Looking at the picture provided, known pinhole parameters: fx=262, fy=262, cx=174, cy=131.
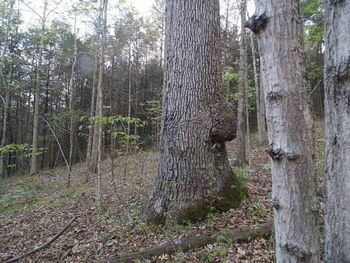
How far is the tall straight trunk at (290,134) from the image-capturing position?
4.40ft

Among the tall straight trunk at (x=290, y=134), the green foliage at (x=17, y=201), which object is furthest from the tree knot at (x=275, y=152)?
the green foliage at (x=17, y=201)

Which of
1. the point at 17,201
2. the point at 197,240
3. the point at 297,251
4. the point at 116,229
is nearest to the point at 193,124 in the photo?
the point at 197,240

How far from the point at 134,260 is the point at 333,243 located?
2.61m

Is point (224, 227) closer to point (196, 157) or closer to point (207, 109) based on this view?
point (196, 157)

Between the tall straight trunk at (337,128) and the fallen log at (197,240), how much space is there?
6.66 feet

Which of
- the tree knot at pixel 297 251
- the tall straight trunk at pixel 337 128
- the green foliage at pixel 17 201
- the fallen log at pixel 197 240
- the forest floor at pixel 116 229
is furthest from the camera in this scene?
the green foliage at pixel 17 201

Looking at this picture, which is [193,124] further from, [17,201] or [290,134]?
[17,201]

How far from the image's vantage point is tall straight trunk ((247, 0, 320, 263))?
1.34 meters

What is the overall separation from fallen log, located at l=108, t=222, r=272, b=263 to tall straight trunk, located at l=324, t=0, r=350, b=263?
6.66ft

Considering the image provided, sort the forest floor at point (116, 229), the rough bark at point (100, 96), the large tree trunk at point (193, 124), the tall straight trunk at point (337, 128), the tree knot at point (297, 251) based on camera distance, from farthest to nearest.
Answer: the rough bark at point (100, 96)
the large tree trunk at point (193, 124)
the forest floor at point (116, 229)
the tree knot at point (297, 251)
the tall straight trunk at point (337, 128)

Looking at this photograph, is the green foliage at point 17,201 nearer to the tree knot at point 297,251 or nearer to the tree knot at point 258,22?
the tree knot at point 297,251

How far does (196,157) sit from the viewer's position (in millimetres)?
3713

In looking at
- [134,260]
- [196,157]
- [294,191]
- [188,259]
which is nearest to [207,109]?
[196,157]

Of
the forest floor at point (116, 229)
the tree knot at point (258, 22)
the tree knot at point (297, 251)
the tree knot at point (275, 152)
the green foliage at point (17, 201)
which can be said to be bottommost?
the green foliage at point (17, 201)
